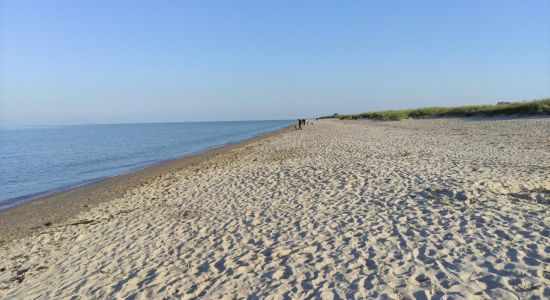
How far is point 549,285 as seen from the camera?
4.61 m

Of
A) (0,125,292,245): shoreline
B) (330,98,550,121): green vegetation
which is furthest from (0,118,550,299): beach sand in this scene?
(330,98,550,121): green vegetation

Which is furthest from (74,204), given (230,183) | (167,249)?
(167,249)

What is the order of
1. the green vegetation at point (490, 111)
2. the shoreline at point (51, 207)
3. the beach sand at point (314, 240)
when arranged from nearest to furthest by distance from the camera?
1. the beach sand at point (314, 240)
2. the shoreline at point (51, 207)
3. the green vegetation at point (490, 111)

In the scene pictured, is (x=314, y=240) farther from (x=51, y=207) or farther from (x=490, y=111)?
(x=490, y=111)

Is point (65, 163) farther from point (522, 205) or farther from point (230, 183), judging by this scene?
point (522, 205)

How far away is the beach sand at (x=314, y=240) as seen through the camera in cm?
521

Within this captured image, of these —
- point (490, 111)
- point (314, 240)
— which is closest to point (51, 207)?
point (314, 240)

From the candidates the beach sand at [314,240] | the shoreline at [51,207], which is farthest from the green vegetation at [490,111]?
the shoreline at [51,207]

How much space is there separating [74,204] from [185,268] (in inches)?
368

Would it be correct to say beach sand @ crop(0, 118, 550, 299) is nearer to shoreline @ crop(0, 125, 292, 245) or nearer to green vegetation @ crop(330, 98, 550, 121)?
shoreline @ crop(0, 125, 292, 245)

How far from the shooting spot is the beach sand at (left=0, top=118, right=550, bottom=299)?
5.21 metres

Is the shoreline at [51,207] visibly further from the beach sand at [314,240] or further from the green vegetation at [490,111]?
the green vegetation at [490,111]

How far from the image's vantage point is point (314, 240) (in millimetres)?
6910

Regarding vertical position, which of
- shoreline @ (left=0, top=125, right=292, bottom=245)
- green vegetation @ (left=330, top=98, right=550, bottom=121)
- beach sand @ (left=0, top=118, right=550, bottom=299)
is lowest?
shoreline @ (left=0, top=125, right=292, bottom=245)
